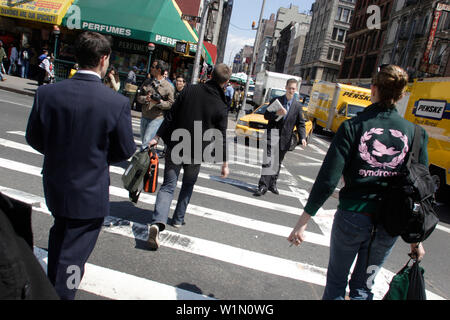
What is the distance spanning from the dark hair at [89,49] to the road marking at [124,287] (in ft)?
6.18

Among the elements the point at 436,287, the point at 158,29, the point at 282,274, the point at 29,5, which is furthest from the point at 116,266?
the point at 29,5

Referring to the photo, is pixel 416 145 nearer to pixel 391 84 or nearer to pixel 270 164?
pixel 391 84

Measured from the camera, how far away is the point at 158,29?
1728cm

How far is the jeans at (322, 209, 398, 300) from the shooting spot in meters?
2.35

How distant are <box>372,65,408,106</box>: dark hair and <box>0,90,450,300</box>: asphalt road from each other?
6.93 ft

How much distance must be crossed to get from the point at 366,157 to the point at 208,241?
2640 millimetres

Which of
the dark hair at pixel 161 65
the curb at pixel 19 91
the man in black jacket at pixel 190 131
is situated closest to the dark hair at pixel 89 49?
the man in black jacket at pixel 190 131

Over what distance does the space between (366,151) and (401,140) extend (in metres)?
0.26

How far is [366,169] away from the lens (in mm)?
2303

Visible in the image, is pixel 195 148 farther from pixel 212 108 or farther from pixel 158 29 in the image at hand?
pixel 158 29

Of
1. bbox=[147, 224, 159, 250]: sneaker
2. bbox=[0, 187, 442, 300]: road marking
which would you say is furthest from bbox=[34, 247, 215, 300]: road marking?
bbox=[0, 187, 442, 300]: road marking

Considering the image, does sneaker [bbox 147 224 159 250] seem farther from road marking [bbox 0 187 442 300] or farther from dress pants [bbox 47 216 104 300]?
dress pants [bbox 47 216 104 300]

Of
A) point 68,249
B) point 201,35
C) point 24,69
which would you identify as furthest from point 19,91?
point 68,249
